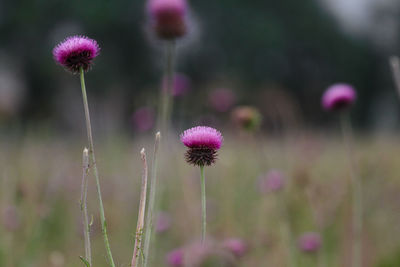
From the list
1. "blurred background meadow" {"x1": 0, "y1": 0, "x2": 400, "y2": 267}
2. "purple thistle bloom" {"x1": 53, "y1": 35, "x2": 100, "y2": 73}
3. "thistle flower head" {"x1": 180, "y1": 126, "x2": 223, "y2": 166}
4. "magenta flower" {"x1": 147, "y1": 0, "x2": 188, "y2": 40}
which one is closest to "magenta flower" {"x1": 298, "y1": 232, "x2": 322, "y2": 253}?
"blurred background meadow" {"x1": 0, "y1": 0, "x2": 400, "y2": 267}

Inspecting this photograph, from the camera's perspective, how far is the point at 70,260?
2029 mm

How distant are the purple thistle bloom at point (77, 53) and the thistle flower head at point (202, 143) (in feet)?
0.77

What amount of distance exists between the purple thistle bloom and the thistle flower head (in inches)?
9.3

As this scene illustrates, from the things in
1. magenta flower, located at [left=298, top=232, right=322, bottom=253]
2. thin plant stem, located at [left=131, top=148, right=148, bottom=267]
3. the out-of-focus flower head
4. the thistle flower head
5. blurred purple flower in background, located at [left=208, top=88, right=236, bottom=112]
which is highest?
blurred purple flower in background, located at [left=208, top=88, right=236, bottom=112]

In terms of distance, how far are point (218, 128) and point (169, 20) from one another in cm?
157

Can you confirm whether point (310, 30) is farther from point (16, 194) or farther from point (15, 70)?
point (16, 194)

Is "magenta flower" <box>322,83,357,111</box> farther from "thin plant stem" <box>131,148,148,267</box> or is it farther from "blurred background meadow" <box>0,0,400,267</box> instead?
"thin plant stem" <box>131,148,148,267</box>

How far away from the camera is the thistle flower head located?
0.96 metres

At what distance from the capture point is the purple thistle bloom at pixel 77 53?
38.8 inches

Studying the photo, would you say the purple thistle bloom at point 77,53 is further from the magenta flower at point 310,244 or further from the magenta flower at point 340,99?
the magenta flower at point 310,244

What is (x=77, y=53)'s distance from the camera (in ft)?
3.25

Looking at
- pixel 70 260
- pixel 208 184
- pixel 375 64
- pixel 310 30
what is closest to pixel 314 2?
pixel 310 30

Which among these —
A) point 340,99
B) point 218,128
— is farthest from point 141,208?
point 218,128

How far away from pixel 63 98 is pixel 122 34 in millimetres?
3125
